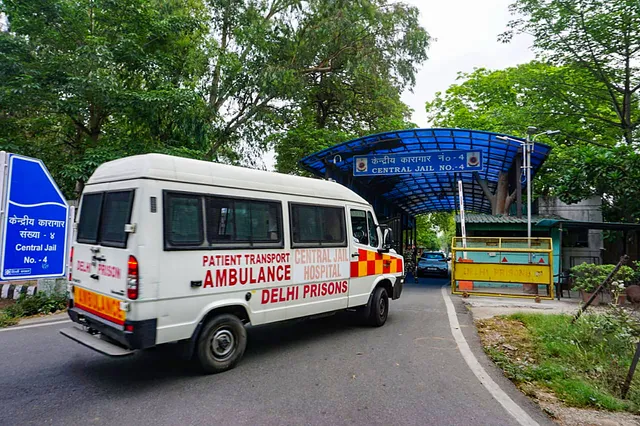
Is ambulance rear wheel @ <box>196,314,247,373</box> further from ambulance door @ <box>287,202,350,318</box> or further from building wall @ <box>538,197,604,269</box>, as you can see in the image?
building wall @ <box>538,197,604,269</box>

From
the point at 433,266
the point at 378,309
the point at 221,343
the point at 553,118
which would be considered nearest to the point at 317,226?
the point at 378,309

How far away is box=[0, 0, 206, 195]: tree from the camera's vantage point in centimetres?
1077

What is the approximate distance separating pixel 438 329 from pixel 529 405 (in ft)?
10.7

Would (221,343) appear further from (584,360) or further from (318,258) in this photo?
(584,360)

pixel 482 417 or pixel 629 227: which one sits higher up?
pixel 629 227

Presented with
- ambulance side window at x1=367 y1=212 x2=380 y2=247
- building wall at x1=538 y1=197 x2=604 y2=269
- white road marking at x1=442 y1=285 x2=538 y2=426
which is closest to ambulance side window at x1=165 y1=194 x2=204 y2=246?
ambulance side window at x1=367 y1=212 x2=380 y2=247

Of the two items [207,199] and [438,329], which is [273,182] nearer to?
[207,199]

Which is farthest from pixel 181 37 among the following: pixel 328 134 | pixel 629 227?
pixel 629 227

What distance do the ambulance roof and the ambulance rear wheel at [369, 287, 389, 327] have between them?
2375 millimetres

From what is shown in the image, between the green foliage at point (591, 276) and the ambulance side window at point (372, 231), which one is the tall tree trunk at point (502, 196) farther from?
the ambulance side window at point (372, 231)

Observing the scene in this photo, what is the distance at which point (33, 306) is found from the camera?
25.8 feet

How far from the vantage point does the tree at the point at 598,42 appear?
51.0ft

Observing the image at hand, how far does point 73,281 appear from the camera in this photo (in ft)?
17.2

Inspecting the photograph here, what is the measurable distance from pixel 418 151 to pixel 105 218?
13.3 m
